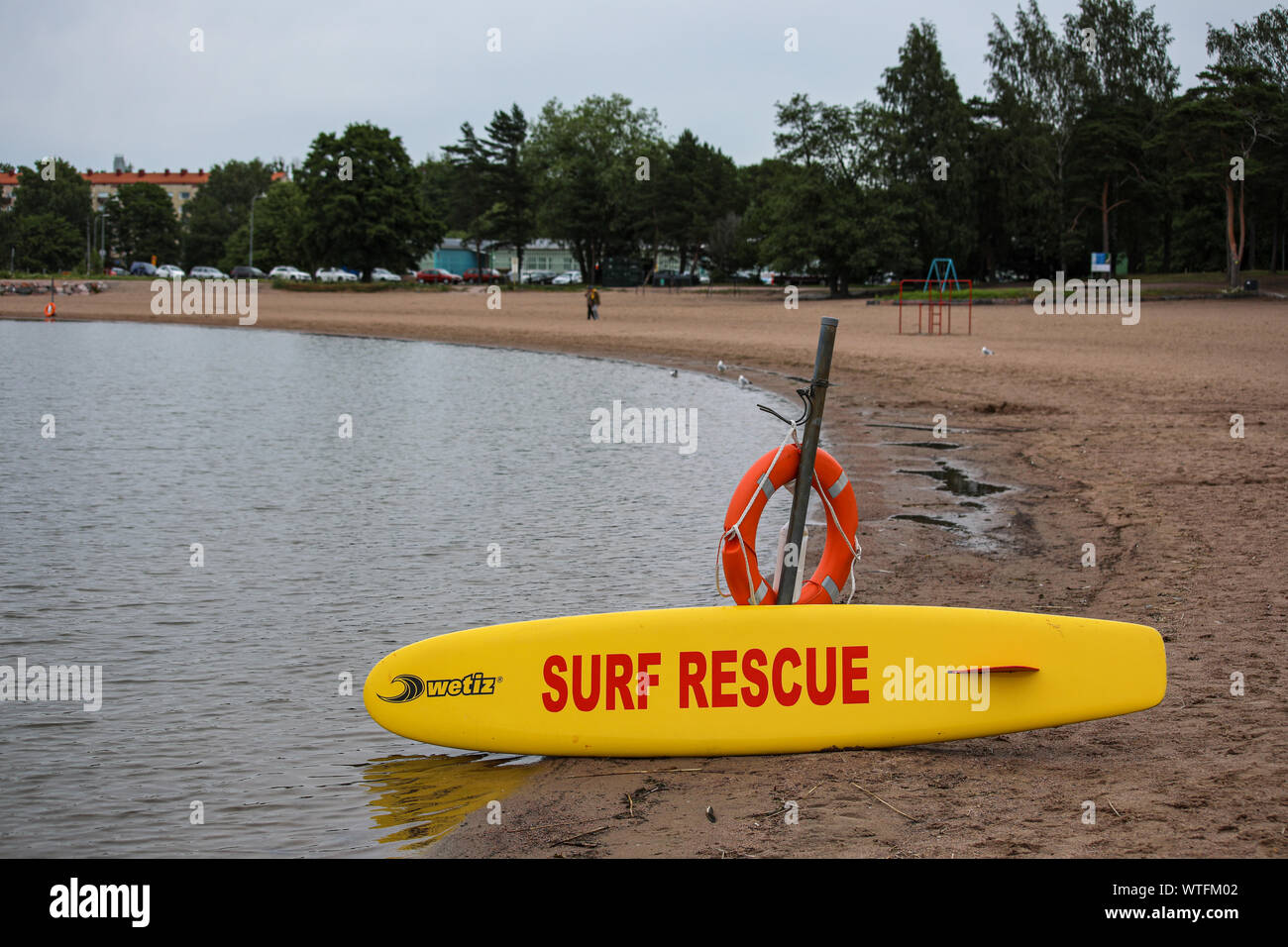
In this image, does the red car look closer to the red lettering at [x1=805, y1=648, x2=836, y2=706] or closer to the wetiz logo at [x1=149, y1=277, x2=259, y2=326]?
the wetiz logo at [x1=149, y1=277, x2=259, y2=326]

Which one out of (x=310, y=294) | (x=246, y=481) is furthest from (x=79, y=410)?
(x=310, y=294)

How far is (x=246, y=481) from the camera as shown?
14.4 meters

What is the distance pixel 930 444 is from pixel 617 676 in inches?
435

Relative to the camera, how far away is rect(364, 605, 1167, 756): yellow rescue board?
5652 mm

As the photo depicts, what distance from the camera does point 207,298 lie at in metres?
66.7

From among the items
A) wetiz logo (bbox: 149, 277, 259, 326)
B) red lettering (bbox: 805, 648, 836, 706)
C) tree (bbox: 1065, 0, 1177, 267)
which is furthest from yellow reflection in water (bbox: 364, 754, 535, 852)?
tree (bbox: 1065, 0, 1177, 267)

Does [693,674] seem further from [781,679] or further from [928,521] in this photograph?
[928,521]

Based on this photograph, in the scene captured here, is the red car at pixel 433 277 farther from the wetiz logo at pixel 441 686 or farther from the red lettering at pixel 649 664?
the red lettering at pixel 649 664

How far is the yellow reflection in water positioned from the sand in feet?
0.48

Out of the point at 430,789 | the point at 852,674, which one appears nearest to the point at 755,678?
the point at 852,674
